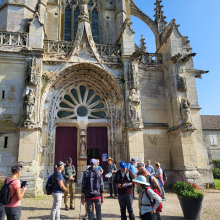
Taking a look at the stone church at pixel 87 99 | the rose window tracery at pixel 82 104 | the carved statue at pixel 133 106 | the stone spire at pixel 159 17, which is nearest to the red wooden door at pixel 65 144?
the stone church at pixel 87 99

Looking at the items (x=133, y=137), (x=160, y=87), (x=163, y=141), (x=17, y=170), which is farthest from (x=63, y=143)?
(x=17, y=170)

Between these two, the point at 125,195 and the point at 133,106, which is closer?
the point at 125,195

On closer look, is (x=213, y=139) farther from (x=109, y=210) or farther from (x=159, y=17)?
(x=109, y=210)

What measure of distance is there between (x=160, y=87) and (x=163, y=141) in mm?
3025

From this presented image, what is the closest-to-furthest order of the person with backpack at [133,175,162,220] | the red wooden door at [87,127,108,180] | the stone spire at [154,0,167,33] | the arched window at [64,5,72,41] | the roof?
the person with backpack at [133,175,162,220], the red wooden door at [87,127,108,180], the arched window at [64,5,72,41], the stone spire at [154,0,167,33], the roof

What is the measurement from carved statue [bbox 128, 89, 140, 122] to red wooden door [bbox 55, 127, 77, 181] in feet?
10.4

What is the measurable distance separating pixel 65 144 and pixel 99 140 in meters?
1.77

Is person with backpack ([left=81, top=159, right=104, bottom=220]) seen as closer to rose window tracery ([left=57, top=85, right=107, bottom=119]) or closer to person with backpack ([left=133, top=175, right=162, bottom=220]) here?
person with backpack ([left=133, top=175, right=162, bottom=220])

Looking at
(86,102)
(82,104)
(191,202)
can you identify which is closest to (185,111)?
A: (86,102)

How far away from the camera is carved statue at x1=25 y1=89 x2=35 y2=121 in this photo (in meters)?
8.57

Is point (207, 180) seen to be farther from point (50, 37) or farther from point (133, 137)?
point (50, 37)

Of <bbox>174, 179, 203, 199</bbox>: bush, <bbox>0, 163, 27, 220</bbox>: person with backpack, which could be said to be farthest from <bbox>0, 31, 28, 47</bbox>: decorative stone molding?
<bbox>174, 179, 203, 199</bbox>: bush

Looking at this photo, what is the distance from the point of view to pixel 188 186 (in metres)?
5.53

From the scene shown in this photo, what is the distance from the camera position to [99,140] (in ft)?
36.1
